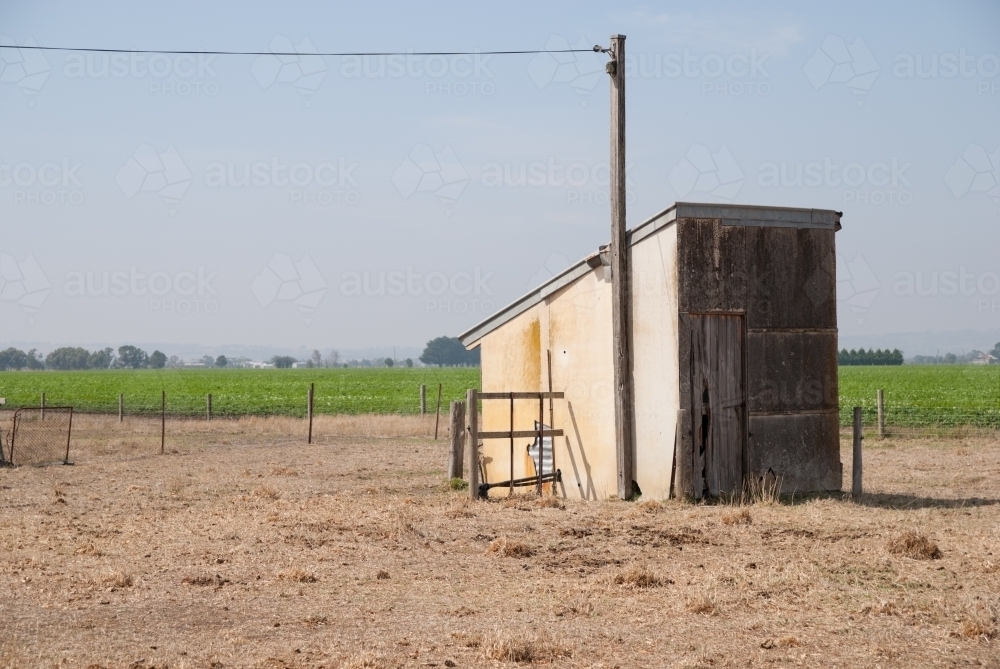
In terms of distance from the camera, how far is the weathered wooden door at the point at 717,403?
13602 mm

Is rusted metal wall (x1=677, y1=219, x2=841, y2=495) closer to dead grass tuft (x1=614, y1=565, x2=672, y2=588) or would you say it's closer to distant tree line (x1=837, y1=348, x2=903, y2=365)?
dead grass tuft (x1=614, y1=565, x2=672, y2=588)

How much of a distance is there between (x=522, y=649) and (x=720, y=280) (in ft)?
25.8

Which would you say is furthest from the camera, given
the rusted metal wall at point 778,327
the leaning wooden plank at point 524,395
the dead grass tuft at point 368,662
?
the leaning wooden plank at point 524,395

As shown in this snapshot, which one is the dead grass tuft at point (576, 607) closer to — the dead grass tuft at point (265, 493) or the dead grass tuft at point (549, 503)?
the dead grass tuft at point (549, 503)

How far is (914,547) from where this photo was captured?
32.9 ft

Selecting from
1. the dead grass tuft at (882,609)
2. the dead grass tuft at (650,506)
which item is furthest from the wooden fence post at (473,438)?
the dead grass tuft at (882,609)

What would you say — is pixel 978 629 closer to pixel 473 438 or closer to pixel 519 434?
pixel 473 438

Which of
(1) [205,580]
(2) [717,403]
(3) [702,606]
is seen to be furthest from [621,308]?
(1) [205,580]

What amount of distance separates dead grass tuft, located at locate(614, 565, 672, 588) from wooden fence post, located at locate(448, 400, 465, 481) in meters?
7.24

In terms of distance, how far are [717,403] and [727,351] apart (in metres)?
0.70

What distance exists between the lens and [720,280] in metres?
13.7

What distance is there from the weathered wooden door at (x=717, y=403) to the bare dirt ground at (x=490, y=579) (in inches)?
29.8

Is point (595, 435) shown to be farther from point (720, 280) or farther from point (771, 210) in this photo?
point (771, 210)

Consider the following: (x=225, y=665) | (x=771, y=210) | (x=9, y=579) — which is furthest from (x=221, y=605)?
(x=771, y=210)
